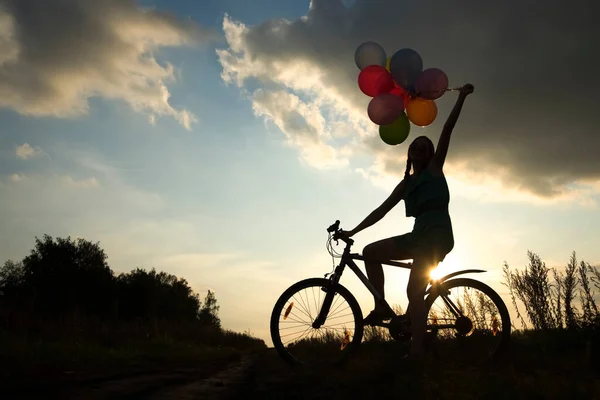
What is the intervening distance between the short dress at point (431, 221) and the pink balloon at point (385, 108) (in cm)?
114

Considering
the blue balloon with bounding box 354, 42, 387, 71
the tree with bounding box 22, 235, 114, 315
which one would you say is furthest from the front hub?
the tree with bounding box 22, 235, 114, 315

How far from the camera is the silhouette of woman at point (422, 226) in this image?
5.17 meters

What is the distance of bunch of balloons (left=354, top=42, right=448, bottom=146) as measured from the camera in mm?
6109

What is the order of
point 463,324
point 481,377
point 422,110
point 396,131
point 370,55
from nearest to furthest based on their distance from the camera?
point 481,377
point 463,324
point 422,110
point 396,131
point 370,55

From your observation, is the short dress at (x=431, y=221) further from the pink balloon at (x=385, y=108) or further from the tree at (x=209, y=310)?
the tree at (x=209, y=310)

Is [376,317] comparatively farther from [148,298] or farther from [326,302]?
[148,298]

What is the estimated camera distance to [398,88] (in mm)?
6488

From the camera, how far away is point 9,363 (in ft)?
21.0

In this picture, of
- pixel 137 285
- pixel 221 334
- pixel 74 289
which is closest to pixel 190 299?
pixel 137 285

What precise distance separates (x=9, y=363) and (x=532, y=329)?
7.87 meters

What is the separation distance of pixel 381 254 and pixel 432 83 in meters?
2.29

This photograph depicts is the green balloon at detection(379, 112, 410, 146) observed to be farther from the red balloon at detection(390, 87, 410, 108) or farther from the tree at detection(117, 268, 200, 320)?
the tree at detection(117, 268, 200, 320)

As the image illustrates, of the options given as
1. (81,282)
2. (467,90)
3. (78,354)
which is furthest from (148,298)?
(467,90)

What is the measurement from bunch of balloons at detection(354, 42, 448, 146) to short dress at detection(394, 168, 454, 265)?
125cm
